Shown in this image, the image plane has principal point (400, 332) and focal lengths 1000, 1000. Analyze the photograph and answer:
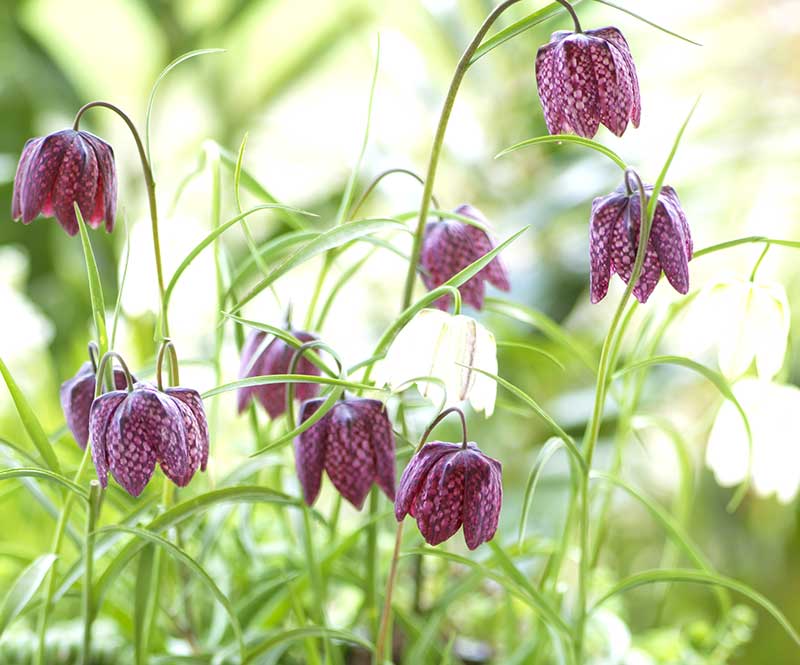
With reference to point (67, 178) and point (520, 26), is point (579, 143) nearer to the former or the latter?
point (520, 26)

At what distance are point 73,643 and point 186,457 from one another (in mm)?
480

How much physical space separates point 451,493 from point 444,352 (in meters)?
0.10

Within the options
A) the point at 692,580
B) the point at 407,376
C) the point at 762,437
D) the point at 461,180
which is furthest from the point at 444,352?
the point at 461,180

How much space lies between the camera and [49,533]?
130cm

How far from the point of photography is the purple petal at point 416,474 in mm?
595

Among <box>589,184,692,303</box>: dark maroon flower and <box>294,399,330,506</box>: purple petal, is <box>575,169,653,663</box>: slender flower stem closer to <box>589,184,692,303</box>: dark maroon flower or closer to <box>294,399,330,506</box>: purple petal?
<box>589,184,692,303</box>: dark maroon flower

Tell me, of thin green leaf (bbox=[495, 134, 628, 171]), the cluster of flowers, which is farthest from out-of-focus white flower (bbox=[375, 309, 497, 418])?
thin green leaf (bbox=[495, 134, 628, 171])

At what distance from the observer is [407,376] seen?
0.66 meters

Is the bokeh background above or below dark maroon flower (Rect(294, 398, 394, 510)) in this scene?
above

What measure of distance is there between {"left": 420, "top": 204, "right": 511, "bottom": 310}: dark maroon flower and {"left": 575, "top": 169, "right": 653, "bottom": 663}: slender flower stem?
11cm

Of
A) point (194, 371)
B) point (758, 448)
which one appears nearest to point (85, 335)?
point (194, 371)

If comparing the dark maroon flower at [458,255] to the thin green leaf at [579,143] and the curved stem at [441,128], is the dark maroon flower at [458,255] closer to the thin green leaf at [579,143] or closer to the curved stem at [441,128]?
the curved stem at [441,128]

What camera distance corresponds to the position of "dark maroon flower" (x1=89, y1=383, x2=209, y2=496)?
57 cm

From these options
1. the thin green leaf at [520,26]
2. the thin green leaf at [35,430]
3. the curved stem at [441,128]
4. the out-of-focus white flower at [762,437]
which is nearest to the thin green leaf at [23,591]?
the thin green leaf at [35,430]
